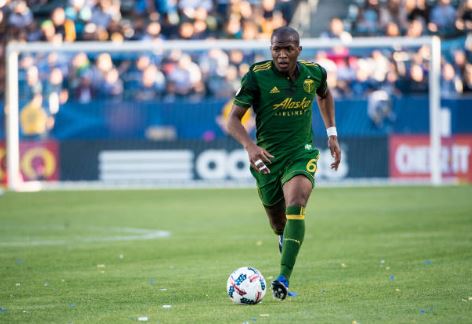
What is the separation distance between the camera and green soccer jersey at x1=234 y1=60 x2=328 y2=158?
9328mm

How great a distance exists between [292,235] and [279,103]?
1.21 meters

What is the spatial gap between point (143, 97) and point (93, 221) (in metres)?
8.45

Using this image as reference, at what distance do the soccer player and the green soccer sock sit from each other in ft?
0.08

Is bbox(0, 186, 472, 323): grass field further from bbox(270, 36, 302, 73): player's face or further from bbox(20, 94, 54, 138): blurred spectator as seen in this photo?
bbox(20, 94, 54, 138): blurred spectator

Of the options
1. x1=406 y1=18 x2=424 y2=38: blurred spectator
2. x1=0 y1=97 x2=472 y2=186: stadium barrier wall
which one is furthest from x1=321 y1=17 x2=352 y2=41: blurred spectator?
x1=0 y1=97 x2=472 y2=186: stadium barrier wall

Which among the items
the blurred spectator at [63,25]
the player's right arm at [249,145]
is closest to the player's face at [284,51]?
the player's right arm at [249,145]

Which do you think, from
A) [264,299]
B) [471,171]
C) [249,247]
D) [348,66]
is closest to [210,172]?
[348,66]

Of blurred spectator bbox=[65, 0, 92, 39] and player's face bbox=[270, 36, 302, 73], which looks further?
blurred spectator bbox=[65, 0, 92, 39]

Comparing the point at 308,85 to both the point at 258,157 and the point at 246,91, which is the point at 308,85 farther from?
the point at 258,157

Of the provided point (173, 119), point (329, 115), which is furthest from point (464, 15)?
point (329, 115)

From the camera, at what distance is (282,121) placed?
9414 millimetres

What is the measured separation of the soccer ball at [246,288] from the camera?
8570 mm

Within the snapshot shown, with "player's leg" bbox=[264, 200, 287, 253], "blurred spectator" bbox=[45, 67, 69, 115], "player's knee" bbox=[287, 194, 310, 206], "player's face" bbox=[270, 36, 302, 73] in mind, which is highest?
"player's face" bbox=[270, 36, 302, 73]

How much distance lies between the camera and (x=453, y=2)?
30.1 meters
